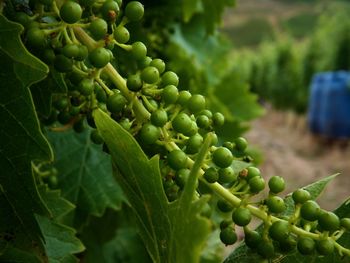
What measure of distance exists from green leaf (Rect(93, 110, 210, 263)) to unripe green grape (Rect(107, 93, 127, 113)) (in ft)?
0.10

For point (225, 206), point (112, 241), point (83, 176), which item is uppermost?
point (225, 206)

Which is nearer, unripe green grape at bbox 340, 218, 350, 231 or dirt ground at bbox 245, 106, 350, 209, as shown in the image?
unripe green grape at bbox 340, 218, 350, 231

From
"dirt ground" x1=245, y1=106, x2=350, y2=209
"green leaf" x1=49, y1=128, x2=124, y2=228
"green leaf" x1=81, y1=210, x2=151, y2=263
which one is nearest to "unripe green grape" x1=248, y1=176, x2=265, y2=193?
"green leaf" x1=49, y1=128, x2=124, y2=228

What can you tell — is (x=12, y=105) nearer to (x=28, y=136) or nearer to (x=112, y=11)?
(x=28, y=136)

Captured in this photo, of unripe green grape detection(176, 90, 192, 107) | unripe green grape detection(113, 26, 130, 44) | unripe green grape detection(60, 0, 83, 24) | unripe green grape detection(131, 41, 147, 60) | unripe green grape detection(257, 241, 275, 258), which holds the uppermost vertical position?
unripe green grape detection(60, 0, 83, 24)

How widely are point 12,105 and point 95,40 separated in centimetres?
17

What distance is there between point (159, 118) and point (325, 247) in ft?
1.01

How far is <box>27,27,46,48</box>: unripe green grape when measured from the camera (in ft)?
3.30

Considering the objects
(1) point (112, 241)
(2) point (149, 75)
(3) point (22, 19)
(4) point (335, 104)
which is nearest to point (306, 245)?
(2) point (149, 75)

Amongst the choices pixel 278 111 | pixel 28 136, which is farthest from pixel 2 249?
pixel 278 111

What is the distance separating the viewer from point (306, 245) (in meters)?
0.89

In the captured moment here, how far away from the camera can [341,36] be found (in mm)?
20391

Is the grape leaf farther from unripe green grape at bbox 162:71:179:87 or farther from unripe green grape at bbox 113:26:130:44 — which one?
unripe green grape at bbox 113:26:130:44

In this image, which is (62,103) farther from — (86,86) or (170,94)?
(170,94)
